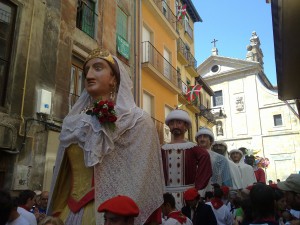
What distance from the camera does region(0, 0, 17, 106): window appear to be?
8.27 m

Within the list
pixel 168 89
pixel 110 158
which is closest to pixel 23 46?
pixel 110 158

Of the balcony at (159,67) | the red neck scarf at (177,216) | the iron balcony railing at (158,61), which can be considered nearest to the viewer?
the red neck scarf at (177,216)

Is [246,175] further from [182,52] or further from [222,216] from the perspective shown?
[182,52]

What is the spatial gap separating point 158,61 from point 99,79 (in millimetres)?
15036

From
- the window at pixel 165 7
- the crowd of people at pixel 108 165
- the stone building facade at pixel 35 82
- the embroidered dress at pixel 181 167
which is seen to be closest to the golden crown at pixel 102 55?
the crowd of people at pixel 108 165

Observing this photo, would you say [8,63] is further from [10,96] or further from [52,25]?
[52,25]

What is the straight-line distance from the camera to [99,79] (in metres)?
2.54

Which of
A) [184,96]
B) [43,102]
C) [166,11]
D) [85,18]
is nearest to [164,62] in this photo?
[184,96]

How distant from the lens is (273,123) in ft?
120

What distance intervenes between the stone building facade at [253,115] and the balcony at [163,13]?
1478cm

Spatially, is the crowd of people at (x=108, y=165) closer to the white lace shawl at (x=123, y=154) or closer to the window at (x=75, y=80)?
the white lace shawl at (x=123, y=154)

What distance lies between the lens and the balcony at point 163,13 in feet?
56.0

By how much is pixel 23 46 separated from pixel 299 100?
24.5ft

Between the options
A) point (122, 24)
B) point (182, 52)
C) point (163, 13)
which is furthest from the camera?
point (182, 52)
